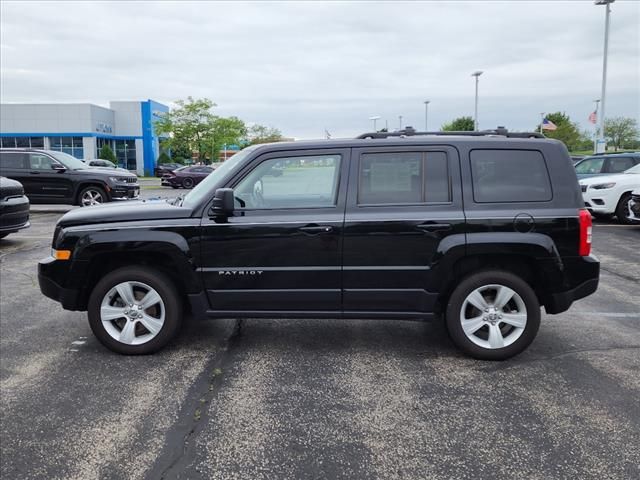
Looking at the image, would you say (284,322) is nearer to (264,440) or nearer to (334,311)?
(334,311)

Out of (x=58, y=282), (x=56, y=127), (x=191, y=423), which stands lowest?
(x=191, y=423)

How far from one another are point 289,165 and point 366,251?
0.97 m

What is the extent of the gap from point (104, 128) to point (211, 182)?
54914 mm

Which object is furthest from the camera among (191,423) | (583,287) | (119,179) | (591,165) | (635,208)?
(119,179)

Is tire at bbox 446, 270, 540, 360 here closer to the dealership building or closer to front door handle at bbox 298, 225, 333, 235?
front door handle at bbox 298, 225, 333, 235

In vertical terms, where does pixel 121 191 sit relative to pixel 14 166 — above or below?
below

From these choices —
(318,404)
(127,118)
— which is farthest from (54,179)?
(127,118)

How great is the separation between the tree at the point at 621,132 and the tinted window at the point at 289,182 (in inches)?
2595

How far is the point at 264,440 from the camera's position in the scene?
3.23m

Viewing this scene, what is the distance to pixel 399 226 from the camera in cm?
433

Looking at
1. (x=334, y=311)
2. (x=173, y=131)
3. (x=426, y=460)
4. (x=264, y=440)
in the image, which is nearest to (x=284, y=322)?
(x=334, y=311)

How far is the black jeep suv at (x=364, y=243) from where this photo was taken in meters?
4.34

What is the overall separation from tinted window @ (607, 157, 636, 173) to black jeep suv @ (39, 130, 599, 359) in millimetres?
11599

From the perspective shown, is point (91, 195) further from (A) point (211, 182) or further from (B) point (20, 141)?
(B) point (20, 141)
